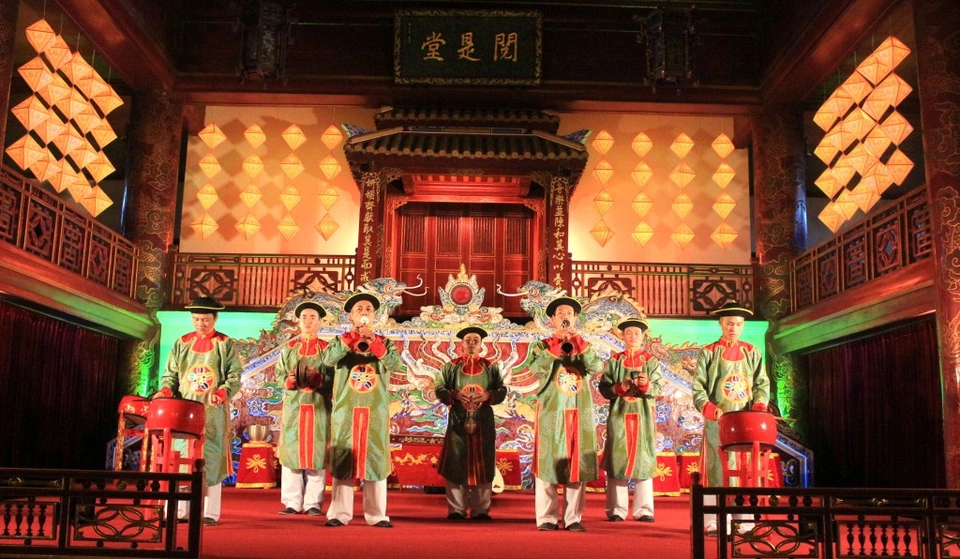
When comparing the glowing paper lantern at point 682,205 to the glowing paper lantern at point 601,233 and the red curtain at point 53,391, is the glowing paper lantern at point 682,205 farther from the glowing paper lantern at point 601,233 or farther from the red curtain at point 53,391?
the red curtain at point 53,391

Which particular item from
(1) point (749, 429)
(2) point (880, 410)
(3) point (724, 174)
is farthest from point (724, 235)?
(1) point (749, 429)

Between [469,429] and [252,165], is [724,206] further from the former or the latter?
[469,429]

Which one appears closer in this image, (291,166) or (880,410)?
(880,410)

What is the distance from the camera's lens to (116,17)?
8.95 meters

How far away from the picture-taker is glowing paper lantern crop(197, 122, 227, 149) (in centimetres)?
1104

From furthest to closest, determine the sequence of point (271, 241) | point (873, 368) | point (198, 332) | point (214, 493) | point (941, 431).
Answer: point (271, 241) < point (873, 368) < point (941, 431) < point (198, 332) < point (214, 493)

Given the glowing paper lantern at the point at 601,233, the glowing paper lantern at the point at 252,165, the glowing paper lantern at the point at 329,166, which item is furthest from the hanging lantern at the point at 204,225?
the glowing paper lantern at the point at 601,233

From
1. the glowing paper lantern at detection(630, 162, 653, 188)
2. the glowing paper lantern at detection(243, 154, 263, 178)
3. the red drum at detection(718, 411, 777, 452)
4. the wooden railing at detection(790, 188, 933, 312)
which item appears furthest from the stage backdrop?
the red drum at detection(718, 411, 777, 452)

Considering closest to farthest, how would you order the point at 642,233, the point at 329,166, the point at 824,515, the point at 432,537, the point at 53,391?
the point at 824,515
the point at 432,537
the point at 53,391
the point at 642,233
the point at 329,166

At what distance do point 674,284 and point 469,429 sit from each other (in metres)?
5.49

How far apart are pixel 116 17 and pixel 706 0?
6684mm

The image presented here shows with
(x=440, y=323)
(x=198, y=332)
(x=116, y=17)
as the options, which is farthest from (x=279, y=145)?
(x=198, y=332)

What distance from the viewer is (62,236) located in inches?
331

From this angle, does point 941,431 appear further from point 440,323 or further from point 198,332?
point 198,332
